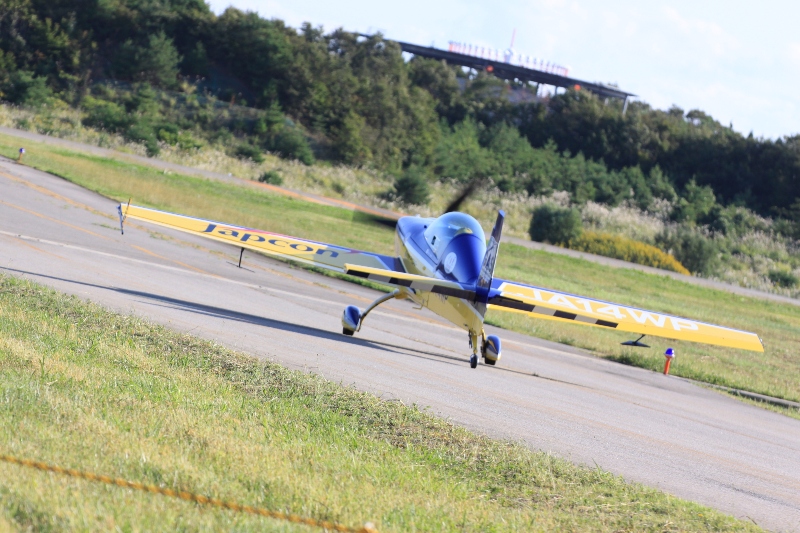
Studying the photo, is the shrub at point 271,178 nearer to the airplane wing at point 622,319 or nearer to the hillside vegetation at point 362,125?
the hillside vegetation at point 362,125

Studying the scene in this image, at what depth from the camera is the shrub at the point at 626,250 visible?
4956cm

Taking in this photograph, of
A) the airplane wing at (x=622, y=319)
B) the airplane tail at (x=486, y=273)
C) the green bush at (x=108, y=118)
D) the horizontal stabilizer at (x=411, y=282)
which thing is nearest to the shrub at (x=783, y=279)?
the airplane wing at (x=622, y=319)

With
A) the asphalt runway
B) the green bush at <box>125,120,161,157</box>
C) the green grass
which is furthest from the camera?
the green bush at <box>125,120,161,157</box>

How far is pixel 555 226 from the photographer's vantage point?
51.3 m

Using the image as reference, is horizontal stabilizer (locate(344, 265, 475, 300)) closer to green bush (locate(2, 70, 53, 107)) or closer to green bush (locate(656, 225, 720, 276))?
green bush (locate(656, 225, 720, 276))

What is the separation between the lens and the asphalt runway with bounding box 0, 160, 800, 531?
9.71 meters

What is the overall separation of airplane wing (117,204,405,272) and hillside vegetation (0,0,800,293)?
35447mm

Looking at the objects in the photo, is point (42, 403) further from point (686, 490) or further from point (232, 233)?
point (232, 233)

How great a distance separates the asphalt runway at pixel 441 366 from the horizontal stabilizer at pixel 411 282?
1267 mm

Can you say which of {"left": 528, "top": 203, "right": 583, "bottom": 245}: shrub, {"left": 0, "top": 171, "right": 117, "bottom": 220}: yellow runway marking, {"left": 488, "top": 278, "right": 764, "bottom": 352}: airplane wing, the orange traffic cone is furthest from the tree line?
{"left": 488, "top": 278, "right": 764, "bottom": 352}: airplane wing

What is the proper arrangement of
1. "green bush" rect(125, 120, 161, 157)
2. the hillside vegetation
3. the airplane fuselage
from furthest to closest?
the hillside vegetation < "green bush" rect(125, 120, 161, 157) < the airplane fuselage

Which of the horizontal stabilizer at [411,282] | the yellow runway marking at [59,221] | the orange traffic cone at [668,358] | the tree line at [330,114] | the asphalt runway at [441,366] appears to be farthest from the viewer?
the tree line at [330,114]

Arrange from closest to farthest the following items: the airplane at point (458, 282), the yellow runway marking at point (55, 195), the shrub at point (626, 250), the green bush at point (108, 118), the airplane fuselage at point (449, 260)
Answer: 1. the airplane at point (458, 282)
2. the airplane fuselage at point (449, 260)
3. the yellow runway marking at point (55, 195)
4. the shrub at point (626, 250)
5. the green bush at point (108, 118)

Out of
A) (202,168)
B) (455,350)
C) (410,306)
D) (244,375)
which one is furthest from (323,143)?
(244,375)
